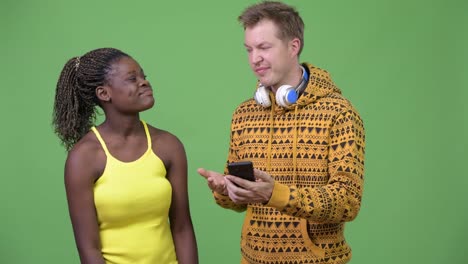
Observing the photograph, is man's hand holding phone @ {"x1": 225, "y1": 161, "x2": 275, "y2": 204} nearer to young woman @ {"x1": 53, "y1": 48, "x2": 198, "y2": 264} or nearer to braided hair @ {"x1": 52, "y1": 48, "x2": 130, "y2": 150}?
young woman @ {"x1": 53, "y1": 48, "x2": 198, "y2": 264}

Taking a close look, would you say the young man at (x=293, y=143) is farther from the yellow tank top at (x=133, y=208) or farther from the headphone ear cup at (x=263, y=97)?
the yellow tank top at (x=133, y=208)

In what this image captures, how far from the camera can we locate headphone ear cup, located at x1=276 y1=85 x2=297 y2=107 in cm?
199

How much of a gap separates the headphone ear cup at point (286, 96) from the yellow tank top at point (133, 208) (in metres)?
0.39

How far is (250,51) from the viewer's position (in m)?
2.05

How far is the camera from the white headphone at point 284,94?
1998mm

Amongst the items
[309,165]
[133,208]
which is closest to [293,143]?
[309,165]

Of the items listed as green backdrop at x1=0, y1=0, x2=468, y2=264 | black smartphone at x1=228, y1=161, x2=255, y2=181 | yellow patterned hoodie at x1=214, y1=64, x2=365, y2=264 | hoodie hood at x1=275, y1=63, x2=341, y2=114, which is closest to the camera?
black smartphone at x1=228, y1=161, x2=255, y2=181

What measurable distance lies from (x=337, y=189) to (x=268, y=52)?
1.45 feet

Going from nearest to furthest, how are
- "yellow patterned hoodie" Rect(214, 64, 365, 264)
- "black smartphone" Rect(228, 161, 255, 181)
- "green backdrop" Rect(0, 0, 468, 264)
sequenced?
"black smartphone" Rect(228, 161, 255, 181), "yellow patterned hoodie" Rect(214, 64, 365, 264), "green backdrop" Rect(0, 0, 468, 264)

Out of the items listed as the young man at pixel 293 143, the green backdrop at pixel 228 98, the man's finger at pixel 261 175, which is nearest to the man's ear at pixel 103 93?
the young man at pixel 293 143

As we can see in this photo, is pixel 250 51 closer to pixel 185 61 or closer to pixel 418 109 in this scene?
pixel 185 61

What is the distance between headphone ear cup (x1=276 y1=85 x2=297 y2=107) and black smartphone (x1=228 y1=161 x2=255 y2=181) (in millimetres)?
325

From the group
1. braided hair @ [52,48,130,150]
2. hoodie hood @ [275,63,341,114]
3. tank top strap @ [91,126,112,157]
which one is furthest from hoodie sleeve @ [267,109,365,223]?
braided hair @ [52,48,130,150]

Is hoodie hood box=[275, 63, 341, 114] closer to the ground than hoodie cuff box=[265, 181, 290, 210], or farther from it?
farther from it
